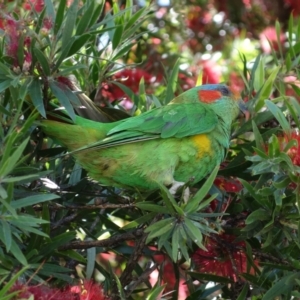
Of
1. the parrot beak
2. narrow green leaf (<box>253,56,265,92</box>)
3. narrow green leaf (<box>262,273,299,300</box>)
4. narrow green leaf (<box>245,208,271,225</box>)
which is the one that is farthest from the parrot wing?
narrow green leaf (<box>262,273,299,300</box>)

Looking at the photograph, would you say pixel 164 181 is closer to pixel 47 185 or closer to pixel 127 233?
pixel 127 233

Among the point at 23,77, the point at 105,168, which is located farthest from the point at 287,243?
the point at 23,77

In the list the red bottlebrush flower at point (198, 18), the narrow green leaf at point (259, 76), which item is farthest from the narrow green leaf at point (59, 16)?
the red bottlebrush flower at point (198, 18)

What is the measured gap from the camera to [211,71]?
127 inches

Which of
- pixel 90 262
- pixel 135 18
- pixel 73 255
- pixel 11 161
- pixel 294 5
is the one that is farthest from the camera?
pixel 294 5

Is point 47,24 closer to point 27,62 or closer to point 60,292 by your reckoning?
point 27,62

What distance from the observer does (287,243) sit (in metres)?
2.04

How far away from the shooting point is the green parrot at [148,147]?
7.07 feet

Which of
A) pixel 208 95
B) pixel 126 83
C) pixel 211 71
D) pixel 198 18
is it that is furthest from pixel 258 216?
pixel 198 18

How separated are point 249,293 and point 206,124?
2.15 ft

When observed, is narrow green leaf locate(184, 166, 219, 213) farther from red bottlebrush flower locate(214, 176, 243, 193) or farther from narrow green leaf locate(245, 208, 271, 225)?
red bottlebrush flower locate(214, 176, 243, 193)

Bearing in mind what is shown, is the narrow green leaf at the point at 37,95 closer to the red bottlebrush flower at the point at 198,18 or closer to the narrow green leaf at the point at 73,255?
the narrow green leaf at the point at 73,255

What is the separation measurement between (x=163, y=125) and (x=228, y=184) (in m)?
0.30

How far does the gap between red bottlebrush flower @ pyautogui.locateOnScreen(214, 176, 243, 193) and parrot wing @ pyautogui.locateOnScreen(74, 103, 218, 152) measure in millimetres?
189
